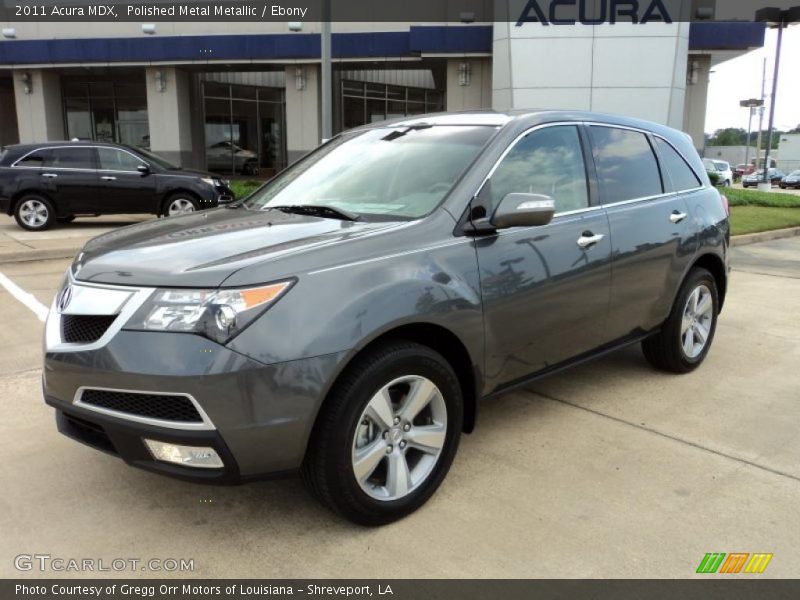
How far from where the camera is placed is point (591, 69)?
1953cm

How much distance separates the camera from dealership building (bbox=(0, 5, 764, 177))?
64.2 ft

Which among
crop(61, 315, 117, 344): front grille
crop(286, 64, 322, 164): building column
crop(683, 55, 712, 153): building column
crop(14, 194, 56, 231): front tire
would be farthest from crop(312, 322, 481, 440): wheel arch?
crop(683, 55, 712, 153): building column

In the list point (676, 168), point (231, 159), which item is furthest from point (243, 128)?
point (676, 168)

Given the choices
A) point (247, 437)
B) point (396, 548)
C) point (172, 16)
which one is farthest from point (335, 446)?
point (172, 16)

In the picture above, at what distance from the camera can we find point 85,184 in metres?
12.6

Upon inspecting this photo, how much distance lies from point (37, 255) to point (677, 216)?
872 cm

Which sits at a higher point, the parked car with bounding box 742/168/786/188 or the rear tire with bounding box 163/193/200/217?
the rear tire with bounding box 163/193/200/217

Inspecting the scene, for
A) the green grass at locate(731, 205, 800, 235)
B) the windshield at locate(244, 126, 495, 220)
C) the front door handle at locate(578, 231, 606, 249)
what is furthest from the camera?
the green grass at locate(731, 205, 800, 235)

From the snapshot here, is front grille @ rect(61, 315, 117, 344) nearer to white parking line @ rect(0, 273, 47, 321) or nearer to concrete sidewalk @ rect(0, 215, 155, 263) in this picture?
white parking line @ rect(0, 273, 47, 321)

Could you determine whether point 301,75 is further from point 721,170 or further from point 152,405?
point 152,405

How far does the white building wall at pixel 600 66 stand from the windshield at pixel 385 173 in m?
16.4

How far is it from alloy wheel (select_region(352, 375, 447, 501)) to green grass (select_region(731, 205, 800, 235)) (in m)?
11.6

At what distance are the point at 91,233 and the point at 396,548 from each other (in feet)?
36.9
